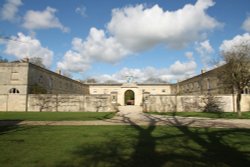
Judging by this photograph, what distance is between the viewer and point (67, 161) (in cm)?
445

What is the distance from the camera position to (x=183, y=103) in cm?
2611

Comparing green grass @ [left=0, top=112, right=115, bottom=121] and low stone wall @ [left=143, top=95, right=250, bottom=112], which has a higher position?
low stone wall @ [left=143, top=95, right=250, bottom=112]

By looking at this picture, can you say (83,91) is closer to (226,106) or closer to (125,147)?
(226,106)

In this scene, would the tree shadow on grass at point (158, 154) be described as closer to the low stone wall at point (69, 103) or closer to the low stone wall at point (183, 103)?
the low stone wall at point (183, 103)

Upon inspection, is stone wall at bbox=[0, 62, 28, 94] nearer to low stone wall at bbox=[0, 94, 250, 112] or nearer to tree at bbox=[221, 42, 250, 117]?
low stone wall at bbox=[0, 94, 250, 112]

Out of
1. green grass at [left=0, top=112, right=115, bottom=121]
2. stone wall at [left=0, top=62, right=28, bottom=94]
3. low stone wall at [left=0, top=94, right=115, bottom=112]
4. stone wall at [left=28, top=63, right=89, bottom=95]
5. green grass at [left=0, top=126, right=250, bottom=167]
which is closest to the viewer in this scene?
green grass at [left=0, top=126, right=250, bottom=167]

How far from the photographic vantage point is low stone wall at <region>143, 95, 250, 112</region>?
26000mm

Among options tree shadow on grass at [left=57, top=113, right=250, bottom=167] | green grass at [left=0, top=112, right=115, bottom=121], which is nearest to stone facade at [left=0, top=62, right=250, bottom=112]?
green grass at [left=0, top=112, right=115, bottom=121]

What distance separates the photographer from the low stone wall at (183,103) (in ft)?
85.3

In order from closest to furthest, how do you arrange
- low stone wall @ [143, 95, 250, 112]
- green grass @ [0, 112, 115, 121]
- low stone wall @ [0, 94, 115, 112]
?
green grass @ [0, 112, 115, 121]
low stone wall @ [143, 95, 250, 112]
low stone wall @ [0, 94, 115, 112]

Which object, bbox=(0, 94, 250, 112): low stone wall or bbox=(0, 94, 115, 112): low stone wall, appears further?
bbox=(0, 94, 115, 112): low stone wall

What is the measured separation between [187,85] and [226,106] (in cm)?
2328

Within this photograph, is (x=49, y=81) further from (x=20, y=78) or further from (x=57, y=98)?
(x=57, y=98)

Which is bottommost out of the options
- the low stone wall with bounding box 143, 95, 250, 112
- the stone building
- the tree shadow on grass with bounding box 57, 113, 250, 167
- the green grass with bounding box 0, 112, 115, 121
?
the green grass with bounding box 0, 112, 115, 121
